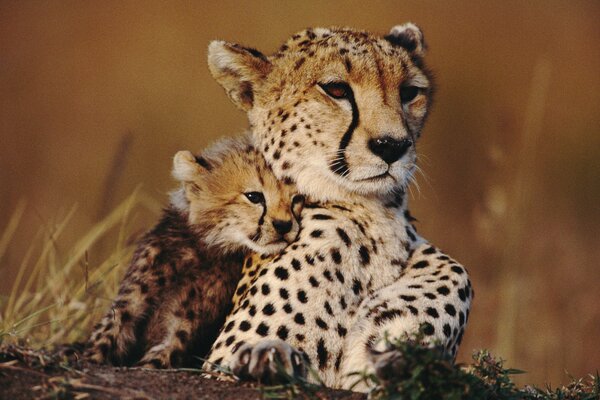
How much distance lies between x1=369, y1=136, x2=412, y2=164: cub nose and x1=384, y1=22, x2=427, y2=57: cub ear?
27.4 inches

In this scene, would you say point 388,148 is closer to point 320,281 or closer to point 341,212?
point 341,212

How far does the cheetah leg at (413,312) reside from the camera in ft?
9.75

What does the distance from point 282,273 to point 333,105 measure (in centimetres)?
60

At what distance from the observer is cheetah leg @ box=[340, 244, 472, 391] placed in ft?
9.75

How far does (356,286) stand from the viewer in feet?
10.3

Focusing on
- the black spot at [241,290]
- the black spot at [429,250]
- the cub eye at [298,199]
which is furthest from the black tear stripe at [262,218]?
the black spot at [429,250]

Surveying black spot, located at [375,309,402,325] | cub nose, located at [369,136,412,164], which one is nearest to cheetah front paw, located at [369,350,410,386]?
black spot, located at [375,309,402,325]

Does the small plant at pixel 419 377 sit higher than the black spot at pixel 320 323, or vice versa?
the black spot at pixel 320 323

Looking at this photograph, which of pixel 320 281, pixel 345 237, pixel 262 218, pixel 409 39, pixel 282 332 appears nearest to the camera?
pixel 282 332

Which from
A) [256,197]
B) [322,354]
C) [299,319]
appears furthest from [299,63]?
[322,354]

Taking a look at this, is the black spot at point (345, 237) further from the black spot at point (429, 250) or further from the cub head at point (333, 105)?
the black spot at point (429, 250)

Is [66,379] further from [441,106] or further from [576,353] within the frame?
[441,106]

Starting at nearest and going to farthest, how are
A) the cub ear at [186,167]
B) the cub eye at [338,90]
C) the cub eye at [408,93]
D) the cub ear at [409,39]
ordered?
the cub eye at [338,90] < the cub eye at [408,93] < the cub ear at [186,167] < the cub ear at [409,39]

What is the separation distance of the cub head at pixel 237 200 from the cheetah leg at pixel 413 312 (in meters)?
0.38
